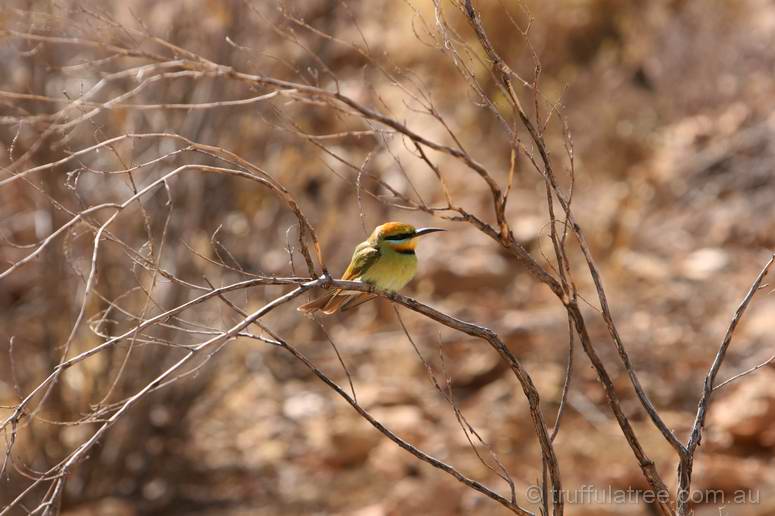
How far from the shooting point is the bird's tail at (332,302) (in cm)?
308

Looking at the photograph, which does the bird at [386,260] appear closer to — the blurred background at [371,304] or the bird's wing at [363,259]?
the bird's wing at [363,259]

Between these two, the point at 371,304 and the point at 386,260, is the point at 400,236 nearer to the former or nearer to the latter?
the point at 386,260

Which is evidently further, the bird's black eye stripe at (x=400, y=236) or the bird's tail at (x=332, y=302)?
the bird's black eye stripe at (x=400, y=236)

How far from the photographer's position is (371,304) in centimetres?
917

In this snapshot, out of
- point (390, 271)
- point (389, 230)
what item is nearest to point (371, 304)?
point (389, 230)

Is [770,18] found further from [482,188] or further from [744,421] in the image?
[744,421]

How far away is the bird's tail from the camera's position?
3083 mm

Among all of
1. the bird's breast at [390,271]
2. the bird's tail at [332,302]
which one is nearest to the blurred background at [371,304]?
the bird's breast at [390,271]

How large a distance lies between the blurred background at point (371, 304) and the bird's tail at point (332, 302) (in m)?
1.44

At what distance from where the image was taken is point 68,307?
6211 mm

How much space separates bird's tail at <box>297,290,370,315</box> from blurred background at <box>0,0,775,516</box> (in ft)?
4.74

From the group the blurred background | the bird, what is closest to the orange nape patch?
the bird

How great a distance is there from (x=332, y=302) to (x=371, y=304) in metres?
5.91

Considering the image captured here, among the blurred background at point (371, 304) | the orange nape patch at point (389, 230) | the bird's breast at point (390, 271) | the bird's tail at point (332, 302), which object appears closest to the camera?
the bird's tail at point (332, 302)
